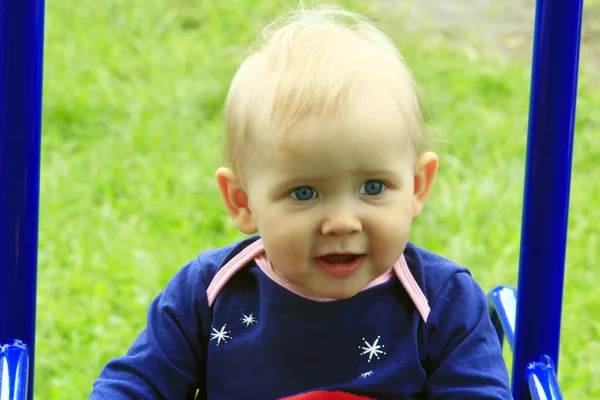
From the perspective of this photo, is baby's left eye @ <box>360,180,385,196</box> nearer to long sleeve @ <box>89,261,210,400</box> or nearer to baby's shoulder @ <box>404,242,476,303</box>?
baby's shoulder @ <box>404,242,476,303</box>

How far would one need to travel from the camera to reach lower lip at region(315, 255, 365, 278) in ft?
4.58

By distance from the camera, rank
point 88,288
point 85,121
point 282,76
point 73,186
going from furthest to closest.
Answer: point 85,121 → point 73,186 → point 88,288 → point 282,76

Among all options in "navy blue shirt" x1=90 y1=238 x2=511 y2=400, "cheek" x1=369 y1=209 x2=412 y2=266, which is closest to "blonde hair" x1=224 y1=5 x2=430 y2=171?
"cheek" x1=369 y1=209 x2=412 y2=266

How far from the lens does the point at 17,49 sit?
4.71 feet

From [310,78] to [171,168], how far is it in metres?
1.82

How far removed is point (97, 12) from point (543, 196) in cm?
290

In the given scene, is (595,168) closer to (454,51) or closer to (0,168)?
(454,51)

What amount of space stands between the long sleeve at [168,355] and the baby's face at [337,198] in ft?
0.67

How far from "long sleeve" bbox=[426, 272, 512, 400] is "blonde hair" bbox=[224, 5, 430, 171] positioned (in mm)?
213

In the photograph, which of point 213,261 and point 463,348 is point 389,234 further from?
point 213,261

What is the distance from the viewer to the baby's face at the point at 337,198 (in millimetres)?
1354

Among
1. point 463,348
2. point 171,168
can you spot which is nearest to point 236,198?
point 463,348

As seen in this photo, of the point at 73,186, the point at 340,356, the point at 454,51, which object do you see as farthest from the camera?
the point at 454,51

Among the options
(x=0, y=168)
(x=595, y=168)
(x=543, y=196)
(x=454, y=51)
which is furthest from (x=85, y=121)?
(x=543, y=196)
